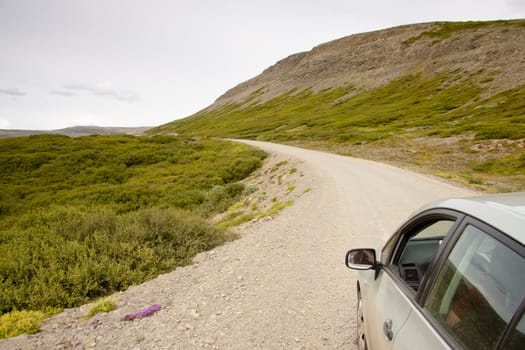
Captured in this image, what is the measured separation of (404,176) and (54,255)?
1601 cm

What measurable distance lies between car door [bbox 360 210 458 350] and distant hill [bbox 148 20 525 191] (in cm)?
1435

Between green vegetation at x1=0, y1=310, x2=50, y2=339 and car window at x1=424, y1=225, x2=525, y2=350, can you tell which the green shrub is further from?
car window at x1=424, y1=225, x2=525, y2=350

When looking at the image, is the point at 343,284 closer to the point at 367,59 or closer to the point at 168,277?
the point at 168,277

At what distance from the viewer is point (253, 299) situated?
5500mm

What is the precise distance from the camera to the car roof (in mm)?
1480

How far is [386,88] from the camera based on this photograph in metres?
84.2

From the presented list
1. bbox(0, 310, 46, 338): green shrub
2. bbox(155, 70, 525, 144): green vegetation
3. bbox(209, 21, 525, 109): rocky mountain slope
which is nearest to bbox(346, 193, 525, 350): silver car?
bbox(0, 310, 46, 338): green shrub

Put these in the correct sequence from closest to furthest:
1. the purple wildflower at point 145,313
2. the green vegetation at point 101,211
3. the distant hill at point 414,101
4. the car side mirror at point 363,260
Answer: the car side mirror at point 363,260, the purple wildflower at point 145,313, the green vegetation at point 101,211, the distant hill at point 414,101

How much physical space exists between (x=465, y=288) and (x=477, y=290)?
0.09 meters

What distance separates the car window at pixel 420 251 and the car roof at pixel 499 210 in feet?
3.27

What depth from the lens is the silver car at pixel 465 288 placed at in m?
1.44

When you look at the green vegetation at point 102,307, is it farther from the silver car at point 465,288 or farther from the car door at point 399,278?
the silver car at point 465,288

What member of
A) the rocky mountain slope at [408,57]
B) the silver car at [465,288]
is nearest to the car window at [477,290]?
the silver car at [465,288]

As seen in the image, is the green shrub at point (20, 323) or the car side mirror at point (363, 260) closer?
the car side mirror at point (363, 260)
